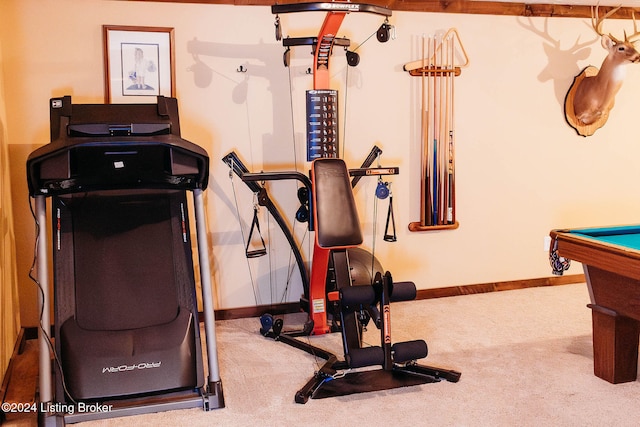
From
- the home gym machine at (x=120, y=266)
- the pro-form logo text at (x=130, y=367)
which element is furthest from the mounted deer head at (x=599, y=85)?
the pro-form logo text at (x=130, y=367)

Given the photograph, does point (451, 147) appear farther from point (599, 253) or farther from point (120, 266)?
point (120, 266)

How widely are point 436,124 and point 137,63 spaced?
6.77ft

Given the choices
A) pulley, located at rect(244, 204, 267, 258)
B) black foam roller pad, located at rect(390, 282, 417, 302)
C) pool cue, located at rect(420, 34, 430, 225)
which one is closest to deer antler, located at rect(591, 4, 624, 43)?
pool cue, located at rect(420, 34, 430, 225)

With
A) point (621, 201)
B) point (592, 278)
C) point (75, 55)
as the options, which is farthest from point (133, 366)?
point (621, 201)

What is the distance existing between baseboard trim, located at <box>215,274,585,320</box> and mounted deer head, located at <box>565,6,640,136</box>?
1.17m

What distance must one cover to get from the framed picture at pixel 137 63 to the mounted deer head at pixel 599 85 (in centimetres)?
299

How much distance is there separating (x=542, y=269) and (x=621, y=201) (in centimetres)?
90

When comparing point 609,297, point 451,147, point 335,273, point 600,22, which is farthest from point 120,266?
point 600,22

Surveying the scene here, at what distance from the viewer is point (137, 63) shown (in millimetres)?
3791

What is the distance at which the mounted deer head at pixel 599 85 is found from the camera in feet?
14.6

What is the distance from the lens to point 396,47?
433 centimetres

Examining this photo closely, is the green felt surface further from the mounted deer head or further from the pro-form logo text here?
the pro-form logo text

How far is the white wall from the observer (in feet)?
12.2

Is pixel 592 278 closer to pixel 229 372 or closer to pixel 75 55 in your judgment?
pixel 229 372
